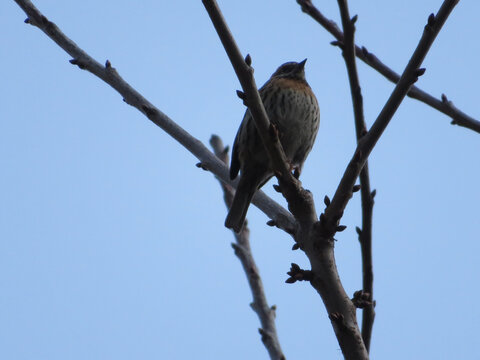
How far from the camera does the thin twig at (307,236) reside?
2.98 meters

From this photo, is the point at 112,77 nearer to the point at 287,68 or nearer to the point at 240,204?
the point at 240,204

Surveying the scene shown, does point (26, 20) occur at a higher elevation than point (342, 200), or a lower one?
higher

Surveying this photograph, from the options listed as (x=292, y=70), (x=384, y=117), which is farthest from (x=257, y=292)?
(x=292, y=70)

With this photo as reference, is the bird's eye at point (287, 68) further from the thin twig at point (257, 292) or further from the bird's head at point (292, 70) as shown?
the thin twig at point (257, 292)

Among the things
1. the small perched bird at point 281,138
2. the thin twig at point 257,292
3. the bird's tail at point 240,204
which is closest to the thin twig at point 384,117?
the thin twig at point 257,292

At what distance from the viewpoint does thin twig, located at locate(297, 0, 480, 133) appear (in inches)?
162

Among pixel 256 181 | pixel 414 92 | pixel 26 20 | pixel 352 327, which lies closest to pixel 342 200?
pixel 352 327

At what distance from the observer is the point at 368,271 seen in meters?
3.69

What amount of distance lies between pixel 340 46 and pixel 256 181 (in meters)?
2.20

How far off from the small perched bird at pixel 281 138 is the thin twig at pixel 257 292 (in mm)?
240

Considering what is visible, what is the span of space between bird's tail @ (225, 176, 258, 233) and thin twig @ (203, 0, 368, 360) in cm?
195

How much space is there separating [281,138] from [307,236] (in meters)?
2.71

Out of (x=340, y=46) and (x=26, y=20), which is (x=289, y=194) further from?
(x=26, y=20)

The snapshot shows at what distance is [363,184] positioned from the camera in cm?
367
